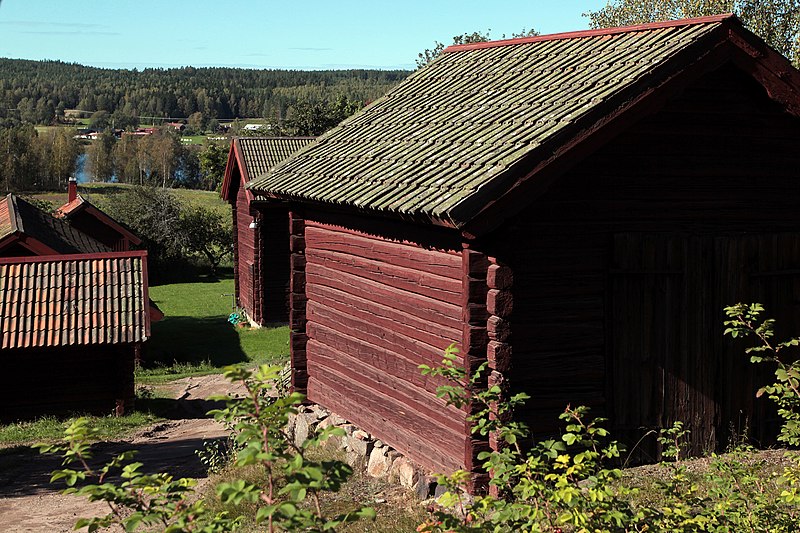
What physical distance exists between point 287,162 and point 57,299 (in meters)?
7.92

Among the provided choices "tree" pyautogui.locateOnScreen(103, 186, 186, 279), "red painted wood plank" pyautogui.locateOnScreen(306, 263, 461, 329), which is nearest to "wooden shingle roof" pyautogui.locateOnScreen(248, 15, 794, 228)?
"red painted wood plank" pyautogui.locateOnScreen(306, 263, 461, 329)

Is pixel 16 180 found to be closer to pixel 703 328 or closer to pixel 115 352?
pixel 115 352

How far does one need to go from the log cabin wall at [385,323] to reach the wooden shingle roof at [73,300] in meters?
6.95

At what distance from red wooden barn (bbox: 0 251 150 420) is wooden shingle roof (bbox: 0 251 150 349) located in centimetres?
2

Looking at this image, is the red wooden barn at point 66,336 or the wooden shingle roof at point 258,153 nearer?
the red wooden barn at point 66,336

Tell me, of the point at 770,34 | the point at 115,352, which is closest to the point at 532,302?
the point at 115,352

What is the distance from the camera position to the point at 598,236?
9.69 meters

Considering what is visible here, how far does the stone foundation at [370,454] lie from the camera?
10.2 metres

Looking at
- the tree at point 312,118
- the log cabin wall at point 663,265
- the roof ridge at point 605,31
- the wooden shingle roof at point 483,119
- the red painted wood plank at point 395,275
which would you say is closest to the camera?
the wooden shingle roof at point 483,119

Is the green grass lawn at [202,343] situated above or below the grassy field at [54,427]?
below

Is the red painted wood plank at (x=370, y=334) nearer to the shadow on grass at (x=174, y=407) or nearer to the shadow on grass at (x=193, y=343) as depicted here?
the shadow on grass at (x=174, y=407)

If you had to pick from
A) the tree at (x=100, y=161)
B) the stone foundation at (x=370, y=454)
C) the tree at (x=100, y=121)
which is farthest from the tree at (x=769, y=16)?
the tree at (x=100, y=121)

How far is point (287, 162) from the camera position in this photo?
1396cm

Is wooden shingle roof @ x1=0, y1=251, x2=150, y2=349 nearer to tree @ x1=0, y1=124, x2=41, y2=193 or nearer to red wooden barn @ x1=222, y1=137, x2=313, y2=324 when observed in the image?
red wooden barn @ x1=222, y1=137, x2=313, y2=324
